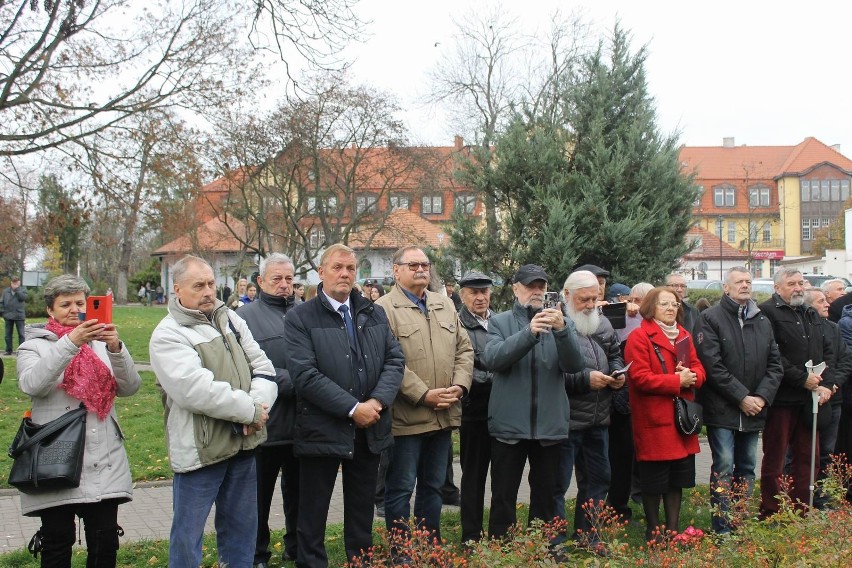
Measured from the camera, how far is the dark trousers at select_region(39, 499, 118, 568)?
425 centimetres

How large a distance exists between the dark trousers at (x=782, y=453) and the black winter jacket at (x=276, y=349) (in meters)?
3.78

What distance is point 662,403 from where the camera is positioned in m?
5.67

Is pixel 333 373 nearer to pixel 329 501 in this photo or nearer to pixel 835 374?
pixel 329 501

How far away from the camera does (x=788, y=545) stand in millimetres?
3771

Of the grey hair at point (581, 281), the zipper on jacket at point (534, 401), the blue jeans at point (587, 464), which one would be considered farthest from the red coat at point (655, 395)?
the zipper on jacket at point (534, 401)

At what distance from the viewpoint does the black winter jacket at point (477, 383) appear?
5.79m

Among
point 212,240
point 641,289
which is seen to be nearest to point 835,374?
point 641,289

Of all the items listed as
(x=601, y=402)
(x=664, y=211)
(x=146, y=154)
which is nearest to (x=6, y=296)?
(x=146, y=154)

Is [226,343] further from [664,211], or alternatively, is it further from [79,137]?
[79,137]

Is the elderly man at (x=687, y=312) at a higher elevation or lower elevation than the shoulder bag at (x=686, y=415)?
higher

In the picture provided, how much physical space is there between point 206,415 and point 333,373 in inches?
32.9

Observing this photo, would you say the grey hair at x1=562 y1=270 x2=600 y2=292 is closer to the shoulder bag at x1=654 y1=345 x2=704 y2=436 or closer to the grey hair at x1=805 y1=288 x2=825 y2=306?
the shoulder bag at x1=654 y1=345 x2=704 y2=436

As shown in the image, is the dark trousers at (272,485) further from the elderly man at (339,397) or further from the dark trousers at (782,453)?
the dark trousers at (782,453)

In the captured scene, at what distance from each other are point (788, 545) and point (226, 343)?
3.12 m
